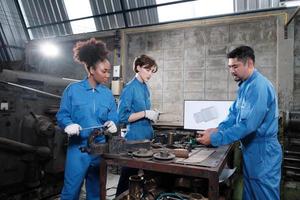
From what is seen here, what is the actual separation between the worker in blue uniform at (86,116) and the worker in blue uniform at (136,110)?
24cm

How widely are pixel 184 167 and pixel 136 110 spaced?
1.07 m

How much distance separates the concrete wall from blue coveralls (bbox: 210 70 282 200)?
2.04m

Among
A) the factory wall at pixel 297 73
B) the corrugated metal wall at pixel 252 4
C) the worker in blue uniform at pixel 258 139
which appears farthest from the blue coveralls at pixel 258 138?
the corrugated metal wall at pixel 252 4

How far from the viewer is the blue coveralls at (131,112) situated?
2240 mm

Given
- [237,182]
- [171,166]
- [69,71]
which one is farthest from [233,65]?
[69,71]

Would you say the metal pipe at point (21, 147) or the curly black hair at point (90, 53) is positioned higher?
the curly black hair at point (90, 53)

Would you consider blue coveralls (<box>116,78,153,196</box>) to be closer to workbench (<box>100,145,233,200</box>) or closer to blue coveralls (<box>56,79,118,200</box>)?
blue coveralls (<box>56,79,118,200</box>)

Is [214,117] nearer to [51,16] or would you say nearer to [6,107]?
[6,107]

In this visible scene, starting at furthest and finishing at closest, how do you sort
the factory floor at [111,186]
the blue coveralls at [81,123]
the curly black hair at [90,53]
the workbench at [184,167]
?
the factory floor at [111,186] < the curly black hair at [90,53] < the blue coveralls at [81,123] < the workbench at [184,167]

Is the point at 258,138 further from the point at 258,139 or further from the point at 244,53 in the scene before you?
the point at 244,53

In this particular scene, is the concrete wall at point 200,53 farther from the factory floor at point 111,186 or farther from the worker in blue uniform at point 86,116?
the worker in blue uniform at point 86,116

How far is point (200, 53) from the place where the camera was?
4.11 m

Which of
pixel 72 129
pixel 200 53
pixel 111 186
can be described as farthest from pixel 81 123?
pixel 200 53

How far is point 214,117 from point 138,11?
8.75 feet
